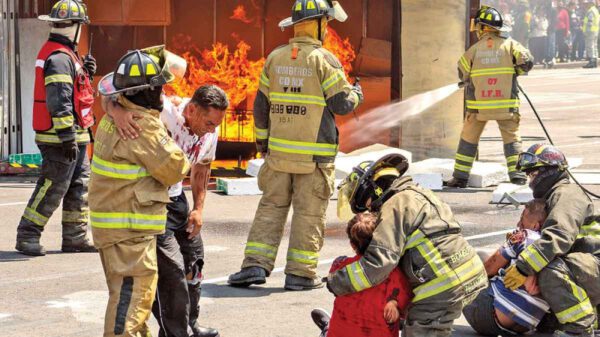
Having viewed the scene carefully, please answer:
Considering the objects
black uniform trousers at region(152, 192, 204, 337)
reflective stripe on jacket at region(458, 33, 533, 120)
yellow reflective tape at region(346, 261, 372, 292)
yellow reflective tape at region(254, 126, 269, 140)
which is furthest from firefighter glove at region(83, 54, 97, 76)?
reflective stripe on jacket at region(458, 33, 533, 120)

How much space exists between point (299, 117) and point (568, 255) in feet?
7.34

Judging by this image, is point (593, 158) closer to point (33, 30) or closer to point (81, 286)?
point (33, 30)

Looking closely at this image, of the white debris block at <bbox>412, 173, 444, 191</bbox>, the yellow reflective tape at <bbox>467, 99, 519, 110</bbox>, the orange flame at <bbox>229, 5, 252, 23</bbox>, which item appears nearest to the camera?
the yellow reflective tape at <bbox>467, 99, 519, 110</bbox>

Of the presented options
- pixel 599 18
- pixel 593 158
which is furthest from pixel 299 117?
pixel 599 18

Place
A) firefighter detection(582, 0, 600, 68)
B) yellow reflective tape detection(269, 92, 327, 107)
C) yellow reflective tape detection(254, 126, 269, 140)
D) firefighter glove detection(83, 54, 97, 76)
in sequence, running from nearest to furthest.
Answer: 1. yellow reflective tape detection(269, 92, 327, 107)
2. yellow reflective tape detection(254, 126, 269, 140)
3. firefighter glove detection(83, 54, 97, 76)
4. firefighter detection(582, 0, 600, 68)

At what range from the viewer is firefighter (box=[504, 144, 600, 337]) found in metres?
6.76

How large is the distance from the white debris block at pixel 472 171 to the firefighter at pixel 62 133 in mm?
4306

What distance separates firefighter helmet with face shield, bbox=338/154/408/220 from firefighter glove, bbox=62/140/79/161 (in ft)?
11.5

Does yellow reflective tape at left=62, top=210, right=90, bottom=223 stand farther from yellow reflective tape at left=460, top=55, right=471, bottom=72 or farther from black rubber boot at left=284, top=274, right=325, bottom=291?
yellow reflective tape at left=460, top=55, right=471, bottom=72

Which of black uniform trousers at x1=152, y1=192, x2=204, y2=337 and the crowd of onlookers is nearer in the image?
black uniform trousers at x1=152, y1=192, x2=204, y2=337

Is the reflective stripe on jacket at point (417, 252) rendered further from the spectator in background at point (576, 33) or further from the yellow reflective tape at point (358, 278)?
the spectator in background at point (576, 33)

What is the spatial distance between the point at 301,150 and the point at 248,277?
91cm

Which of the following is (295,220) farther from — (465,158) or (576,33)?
(576,33)

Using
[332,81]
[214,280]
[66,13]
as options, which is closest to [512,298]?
[332,81]
